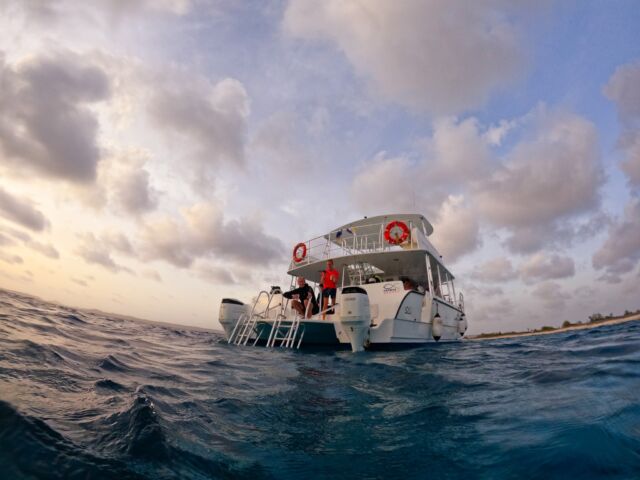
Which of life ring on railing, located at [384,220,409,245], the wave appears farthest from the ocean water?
life ring on railing, located at [384,220,409,245]

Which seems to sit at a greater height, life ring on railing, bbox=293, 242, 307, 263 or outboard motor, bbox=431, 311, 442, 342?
life ring on railing, bbox=293, 242, 307, 263

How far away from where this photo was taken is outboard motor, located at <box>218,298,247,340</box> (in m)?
10.4

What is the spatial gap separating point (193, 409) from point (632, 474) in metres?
2.84

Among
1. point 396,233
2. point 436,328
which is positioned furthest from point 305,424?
point 396,233

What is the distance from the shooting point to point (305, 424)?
2543 millimetres

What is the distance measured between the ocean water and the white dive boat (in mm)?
4084

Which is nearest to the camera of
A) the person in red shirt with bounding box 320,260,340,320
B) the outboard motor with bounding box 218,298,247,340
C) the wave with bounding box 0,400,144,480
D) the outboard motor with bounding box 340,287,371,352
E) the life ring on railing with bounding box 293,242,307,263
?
the wave with bounding box 0,400,144,480

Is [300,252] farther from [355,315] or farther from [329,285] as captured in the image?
[355,315]

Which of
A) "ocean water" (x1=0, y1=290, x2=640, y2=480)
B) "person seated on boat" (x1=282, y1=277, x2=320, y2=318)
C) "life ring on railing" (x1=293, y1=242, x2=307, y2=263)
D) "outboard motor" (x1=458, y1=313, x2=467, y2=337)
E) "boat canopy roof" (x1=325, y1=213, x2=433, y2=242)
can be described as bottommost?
"ocean water" (x1=0, y1=290, x2=640, y2=480)

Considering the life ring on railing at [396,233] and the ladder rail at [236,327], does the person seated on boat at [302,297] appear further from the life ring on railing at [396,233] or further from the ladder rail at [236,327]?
the life ring on railing at [396,233]

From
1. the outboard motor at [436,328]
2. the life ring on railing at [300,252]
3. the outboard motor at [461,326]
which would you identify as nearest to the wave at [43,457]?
the outboard motor at [436,328]

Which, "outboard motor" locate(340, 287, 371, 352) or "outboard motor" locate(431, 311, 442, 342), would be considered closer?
"outboard motor" locate(340, 287, 371, 352)

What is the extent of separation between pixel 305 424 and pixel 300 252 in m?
10.0

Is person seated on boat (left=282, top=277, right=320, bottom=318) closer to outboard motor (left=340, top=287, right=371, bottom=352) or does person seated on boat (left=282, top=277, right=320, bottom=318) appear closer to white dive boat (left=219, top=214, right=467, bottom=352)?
white dive boat (left=219, top=214, right=467, bottom=352)
